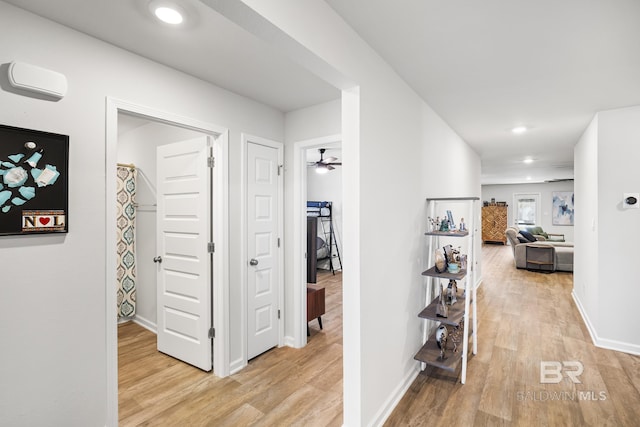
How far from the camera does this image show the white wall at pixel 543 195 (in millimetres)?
11000

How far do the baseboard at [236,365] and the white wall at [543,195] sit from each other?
12.4 m

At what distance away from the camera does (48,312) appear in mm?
1634

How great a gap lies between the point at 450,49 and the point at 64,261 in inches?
104

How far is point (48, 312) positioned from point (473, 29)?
2.82m

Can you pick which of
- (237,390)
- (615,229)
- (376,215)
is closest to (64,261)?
(237,390)

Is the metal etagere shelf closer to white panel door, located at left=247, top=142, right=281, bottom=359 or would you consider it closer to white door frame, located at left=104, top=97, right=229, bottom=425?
white panel door, located at left=247, top=142, right=281, bottom=359

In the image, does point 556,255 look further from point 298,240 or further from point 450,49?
point 450,49

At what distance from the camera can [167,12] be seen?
5.16 ft

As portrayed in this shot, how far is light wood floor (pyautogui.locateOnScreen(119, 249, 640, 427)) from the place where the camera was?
6.86 feet

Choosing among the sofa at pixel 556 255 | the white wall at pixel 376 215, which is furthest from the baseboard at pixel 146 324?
the sofa at pixel 556 255

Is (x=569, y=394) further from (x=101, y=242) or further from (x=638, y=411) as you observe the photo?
(x=101, y=242)

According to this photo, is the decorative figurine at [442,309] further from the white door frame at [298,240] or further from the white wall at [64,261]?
the white wall at [64,261]

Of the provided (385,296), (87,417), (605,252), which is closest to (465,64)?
(385,296)

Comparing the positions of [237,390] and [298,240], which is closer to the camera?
[237,390]
